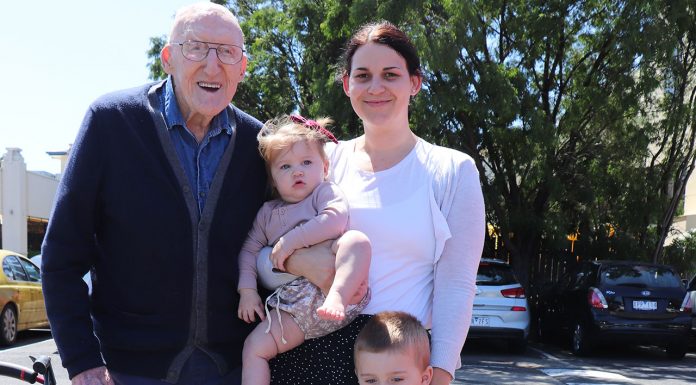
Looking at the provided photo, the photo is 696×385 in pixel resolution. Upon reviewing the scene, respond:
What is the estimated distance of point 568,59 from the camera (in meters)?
15.6

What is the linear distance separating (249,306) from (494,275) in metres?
10.2

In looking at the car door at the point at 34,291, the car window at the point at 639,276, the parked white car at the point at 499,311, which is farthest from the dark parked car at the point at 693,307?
the car door at the point at 34,291

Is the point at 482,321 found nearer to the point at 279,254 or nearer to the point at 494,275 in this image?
the point at 494,275

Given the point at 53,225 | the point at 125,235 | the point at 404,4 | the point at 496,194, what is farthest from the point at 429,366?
the point at 496,194

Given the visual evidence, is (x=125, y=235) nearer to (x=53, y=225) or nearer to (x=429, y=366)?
(x=53, y=225)

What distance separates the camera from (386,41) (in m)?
2.39

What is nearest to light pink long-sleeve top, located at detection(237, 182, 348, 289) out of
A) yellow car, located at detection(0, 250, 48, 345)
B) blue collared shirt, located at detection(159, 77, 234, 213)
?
blue collared shirt, located at detection(159, 77, 234, 213)

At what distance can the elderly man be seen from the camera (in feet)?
7.23

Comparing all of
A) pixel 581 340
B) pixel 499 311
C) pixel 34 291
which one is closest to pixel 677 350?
pixel 581 340

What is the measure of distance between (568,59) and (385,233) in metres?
14.4

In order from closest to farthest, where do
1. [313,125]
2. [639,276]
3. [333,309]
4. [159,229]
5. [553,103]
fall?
1. [333,309]
2. [159,229]
3. [313,125]
4. [639,276]
5. [553,103]

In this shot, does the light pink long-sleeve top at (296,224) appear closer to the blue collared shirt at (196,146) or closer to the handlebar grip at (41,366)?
the blue collared shirt at (196,146)

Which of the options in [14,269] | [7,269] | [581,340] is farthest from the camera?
[581,340]

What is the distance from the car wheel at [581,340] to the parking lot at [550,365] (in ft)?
0.46
